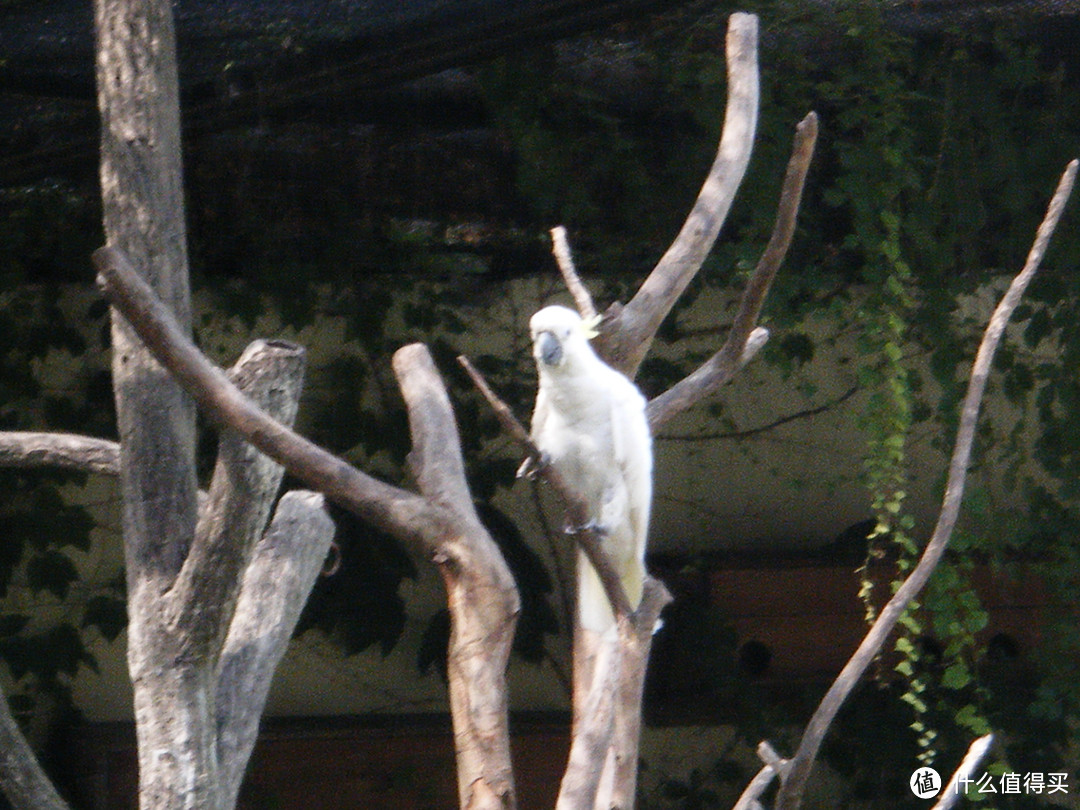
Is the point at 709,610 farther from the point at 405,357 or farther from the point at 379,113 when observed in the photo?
the point at 405,357

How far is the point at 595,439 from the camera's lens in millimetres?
1819

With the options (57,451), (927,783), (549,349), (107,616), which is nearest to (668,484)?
(927,783)

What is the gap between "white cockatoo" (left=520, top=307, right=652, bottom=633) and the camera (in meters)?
1.71

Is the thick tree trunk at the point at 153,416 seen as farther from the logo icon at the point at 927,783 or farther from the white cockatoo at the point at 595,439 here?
the logo icon at the point at 927,783

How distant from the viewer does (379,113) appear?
2.58m

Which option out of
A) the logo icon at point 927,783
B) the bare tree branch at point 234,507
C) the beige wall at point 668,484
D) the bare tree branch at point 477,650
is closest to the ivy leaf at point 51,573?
the beige wall at point 668,484

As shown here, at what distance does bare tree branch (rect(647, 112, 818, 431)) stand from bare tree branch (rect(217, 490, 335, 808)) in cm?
48

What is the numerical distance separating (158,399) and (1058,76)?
2.00 m

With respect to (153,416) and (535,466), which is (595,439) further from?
(153,416)

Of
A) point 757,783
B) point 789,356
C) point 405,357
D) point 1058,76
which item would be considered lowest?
point 757,783

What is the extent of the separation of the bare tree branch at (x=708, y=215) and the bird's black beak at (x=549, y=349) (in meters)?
0.06

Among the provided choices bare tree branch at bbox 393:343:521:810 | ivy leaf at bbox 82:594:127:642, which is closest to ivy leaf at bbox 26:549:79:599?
ivy leaf at bbox 82:594:127:642

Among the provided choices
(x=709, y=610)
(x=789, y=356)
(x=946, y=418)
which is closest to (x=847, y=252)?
(x=789, y=356)

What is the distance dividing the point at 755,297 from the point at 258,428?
0.71 metres
